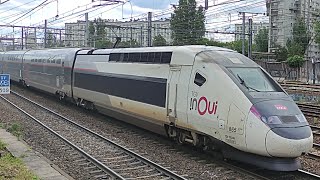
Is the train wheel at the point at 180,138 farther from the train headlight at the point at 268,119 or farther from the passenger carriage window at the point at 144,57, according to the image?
the train headlight at the point at 268,119

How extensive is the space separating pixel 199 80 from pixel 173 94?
1.23 m

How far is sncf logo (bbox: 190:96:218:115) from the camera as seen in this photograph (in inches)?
377

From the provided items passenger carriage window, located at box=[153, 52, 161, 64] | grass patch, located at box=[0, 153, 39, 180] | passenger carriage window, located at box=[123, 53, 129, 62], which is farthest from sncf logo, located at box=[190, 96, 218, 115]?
passenger carriage window, located at box=[123, 53, 129, 62]

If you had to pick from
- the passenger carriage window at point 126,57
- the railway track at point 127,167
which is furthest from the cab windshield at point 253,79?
the passenger carriage window at point 126,57

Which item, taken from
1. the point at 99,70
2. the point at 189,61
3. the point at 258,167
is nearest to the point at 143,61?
the point at 189,61

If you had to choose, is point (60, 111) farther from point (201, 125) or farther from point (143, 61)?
point (201, 125)

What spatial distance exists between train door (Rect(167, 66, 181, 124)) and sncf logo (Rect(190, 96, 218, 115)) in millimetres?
855

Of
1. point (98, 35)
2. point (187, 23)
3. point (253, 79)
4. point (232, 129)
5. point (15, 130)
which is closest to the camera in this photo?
point (232, 129)

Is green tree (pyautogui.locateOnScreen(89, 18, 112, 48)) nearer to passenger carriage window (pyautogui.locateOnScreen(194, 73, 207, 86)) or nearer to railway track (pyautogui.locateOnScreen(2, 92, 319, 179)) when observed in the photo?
railway track (pyautogui.locateOnScreen(2, 92, 319, 179))

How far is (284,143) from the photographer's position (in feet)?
26.9

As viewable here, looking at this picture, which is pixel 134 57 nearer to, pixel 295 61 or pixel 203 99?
pixel 203 99

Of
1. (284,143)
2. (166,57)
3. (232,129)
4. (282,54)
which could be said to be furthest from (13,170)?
(282,54)

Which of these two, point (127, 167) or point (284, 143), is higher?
point (284, 143)

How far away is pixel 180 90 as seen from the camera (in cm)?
1098
